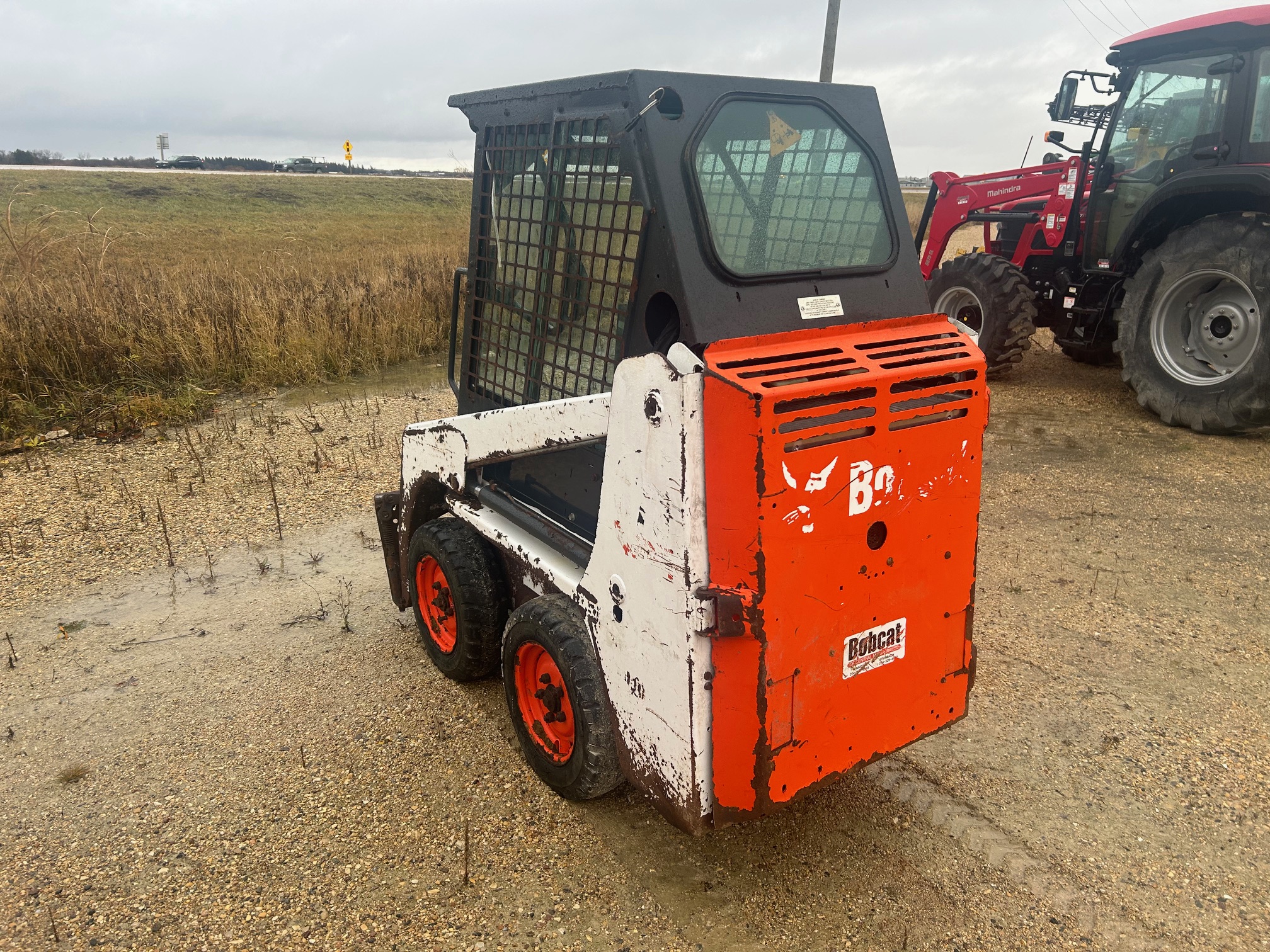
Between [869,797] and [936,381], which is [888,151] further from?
[869,797]

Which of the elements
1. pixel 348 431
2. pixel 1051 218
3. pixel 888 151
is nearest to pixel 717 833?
pixel 888 151

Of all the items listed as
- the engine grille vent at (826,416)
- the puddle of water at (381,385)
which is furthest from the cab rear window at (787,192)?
the puddle of water at (381,385)

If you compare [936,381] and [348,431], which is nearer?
[936,381]

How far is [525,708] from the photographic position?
2846 millimetres

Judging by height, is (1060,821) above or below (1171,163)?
below

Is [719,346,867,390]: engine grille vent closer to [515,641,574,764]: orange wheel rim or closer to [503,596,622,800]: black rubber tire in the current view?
[503,596,622,800]: black rubber tire

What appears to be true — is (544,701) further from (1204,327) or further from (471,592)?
(1204,327)

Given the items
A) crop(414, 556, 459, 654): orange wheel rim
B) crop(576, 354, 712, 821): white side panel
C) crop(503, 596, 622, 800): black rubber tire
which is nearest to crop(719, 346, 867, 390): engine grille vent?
crop(576, 354, 712, 821): white side panel

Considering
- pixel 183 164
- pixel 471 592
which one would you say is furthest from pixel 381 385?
pixel 183 164

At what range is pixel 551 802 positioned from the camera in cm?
275

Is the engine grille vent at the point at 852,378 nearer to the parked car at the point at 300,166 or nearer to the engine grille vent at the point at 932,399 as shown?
the engine grille vent at the point at 932,399

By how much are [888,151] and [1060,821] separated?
210cm

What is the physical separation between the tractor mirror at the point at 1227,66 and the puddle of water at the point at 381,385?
6.43m

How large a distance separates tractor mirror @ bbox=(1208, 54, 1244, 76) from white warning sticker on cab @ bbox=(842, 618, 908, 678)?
574cm
